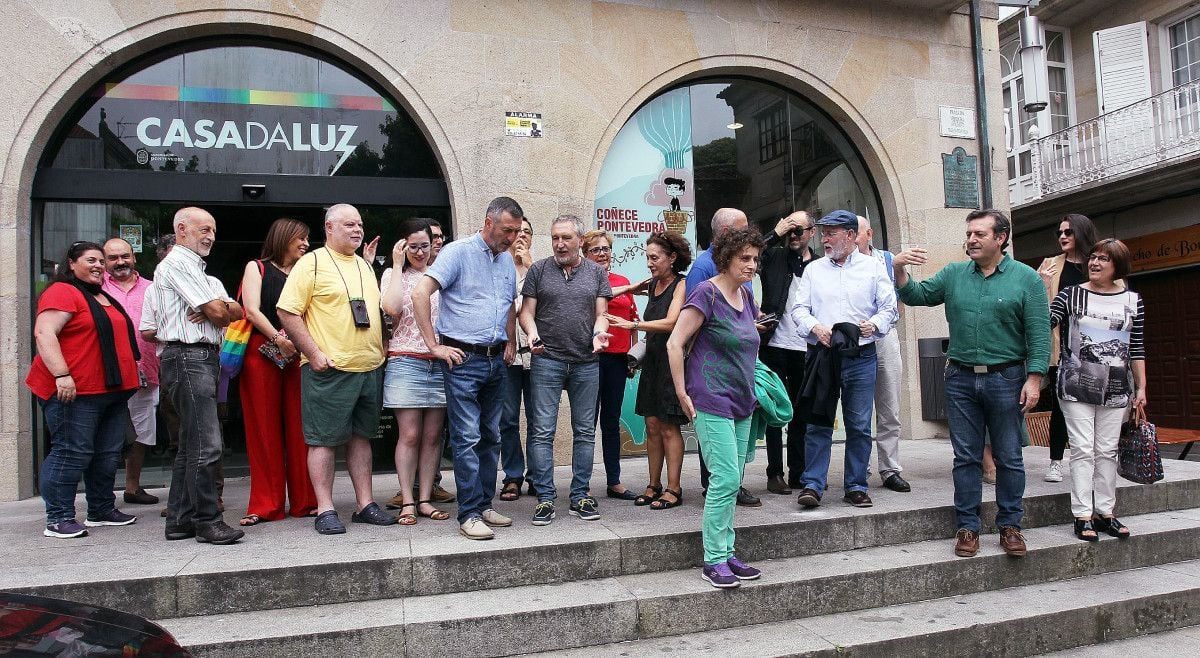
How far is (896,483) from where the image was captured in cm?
545

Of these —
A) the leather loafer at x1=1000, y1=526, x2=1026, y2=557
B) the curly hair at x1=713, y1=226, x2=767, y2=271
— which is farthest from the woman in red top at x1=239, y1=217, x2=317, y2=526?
the leather loafer at x1=1000, y1=526, x2=1026, y2=557

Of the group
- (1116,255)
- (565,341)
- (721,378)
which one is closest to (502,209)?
(565,341)

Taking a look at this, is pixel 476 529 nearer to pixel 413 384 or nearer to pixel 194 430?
pixel 413 384

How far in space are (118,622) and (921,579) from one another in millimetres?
3876

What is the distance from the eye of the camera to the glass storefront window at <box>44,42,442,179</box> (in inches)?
259

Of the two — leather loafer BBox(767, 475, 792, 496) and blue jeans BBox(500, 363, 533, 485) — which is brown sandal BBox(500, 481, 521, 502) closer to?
blue jeans BBox(500, 363, 533, 485)

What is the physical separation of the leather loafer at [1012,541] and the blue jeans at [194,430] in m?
4.67

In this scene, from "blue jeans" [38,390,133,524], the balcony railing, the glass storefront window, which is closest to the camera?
"blue jeans" [38,390,133,524]

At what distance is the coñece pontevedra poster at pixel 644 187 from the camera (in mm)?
7730

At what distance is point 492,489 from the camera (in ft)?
15.4

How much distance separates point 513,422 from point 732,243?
2125 mm

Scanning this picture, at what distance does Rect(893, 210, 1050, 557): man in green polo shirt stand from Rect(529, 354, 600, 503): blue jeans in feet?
7.51

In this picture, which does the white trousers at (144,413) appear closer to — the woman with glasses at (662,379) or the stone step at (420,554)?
the stone step at (420,554)

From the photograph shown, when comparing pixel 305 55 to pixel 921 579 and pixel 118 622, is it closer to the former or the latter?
pixel 118 622
